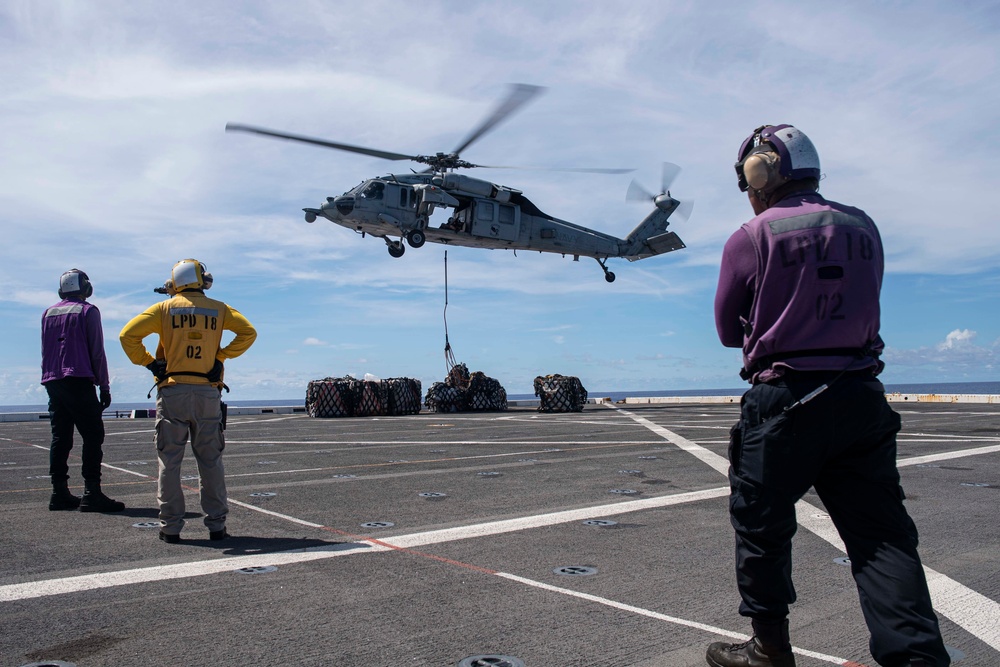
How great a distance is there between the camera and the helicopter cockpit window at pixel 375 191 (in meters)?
25.7

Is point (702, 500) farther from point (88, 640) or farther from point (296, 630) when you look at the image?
point (88, 640)

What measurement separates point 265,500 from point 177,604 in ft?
10.7

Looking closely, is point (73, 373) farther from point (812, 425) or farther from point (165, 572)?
point (812, 425)

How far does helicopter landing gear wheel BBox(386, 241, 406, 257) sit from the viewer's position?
1072 inches

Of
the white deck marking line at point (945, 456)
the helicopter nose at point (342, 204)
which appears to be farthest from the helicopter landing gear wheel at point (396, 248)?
the white deck marking line at point (945, 456)

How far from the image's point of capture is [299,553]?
15.7ft

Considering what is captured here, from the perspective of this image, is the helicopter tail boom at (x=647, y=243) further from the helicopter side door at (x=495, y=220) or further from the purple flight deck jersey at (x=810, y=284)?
the purple flight deck jersey at (x=810, y=284)

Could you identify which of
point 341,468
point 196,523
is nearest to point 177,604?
point 196,523

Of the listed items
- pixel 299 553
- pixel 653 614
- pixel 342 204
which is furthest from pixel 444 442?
pixel 342 204

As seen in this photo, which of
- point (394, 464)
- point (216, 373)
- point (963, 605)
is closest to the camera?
point (963, 605)

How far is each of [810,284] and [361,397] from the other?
2369 cm

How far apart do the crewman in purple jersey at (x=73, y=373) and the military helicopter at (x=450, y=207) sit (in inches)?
638

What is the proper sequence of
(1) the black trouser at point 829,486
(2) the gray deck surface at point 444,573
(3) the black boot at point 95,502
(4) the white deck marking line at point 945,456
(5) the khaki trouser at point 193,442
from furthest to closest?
1. (4) the white deck marking line at point 945,456
2. (3) the black boot at point 95,502
3. (5) the khaki trouser at point 193,442
4. (2) the gray deck surface at point 444,573
5. (1) the black trouser at point 829,486

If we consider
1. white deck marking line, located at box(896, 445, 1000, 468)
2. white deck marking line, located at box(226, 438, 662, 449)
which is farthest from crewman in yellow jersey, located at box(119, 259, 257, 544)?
white deck marking line, located at box(896, 445, 1000, 468)
